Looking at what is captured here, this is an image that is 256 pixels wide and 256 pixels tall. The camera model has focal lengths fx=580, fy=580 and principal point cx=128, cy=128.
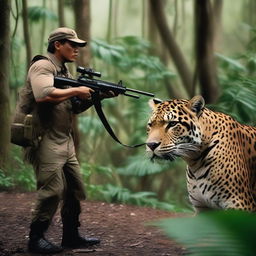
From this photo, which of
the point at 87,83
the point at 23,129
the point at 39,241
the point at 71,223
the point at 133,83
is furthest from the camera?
the point at 133,83

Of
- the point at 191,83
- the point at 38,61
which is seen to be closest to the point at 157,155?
the point at 38,61

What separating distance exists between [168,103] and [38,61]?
1.22 metres

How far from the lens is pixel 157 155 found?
490 cm

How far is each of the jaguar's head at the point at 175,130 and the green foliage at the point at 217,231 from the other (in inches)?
142

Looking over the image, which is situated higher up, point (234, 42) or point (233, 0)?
point (233, 0)

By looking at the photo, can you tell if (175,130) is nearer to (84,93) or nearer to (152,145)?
(152,145)

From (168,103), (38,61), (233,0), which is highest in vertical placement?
(233,0)

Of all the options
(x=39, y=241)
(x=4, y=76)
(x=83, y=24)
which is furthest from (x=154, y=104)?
(x=83, y=24)

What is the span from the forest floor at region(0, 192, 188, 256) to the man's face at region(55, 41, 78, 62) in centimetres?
175

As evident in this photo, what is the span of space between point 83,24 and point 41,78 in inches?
178

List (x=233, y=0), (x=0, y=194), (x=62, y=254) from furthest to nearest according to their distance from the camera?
(x=233, y=0), (x=0, y=194), (x=62, y=254)

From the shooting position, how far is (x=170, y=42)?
12.6m

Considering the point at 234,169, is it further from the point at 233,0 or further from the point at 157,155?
the point at 233,0

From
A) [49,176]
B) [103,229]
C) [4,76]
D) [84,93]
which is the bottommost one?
[103,229]
